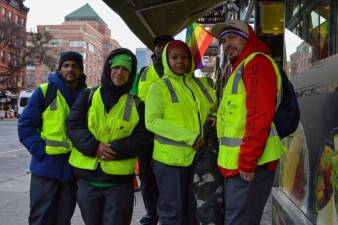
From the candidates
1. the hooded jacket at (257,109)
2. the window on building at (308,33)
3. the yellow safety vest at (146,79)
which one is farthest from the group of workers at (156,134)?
the yellow safety vest at (146,79)

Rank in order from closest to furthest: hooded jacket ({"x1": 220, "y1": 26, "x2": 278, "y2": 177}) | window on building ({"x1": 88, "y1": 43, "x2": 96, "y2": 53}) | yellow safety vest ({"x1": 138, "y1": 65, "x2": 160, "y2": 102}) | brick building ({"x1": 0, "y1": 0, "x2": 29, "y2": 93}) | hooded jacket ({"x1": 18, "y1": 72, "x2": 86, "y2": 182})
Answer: hooded jacket ({"x1": 220, "y1": 26, "x2": 278, "y2": 177}) → hooded jacket ({"x1": 18, "y1": 72, "x2": 86, "y2": 182}) → yellow safety vest ({"x1": 138, "y1": 65, "x2": 160, "y2": 102}) → brick building ({"x1": 0, "y1": 0, "x2": 29, "y2": 93}) → window on building ({"x1": 88, "y1": 43, "x2": 96, "y2": 53})

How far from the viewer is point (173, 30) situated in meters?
9.08

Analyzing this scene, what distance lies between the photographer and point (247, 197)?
3100mm

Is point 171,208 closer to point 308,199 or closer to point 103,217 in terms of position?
point 103,217

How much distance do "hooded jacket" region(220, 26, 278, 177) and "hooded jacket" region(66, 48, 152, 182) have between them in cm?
104

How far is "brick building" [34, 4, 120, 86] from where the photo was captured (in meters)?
122

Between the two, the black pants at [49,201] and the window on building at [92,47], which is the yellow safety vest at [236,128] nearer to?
the black pants at [49,201]

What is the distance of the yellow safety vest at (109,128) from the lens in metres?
3.76

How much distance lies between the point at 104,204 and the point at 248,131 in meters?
1.45

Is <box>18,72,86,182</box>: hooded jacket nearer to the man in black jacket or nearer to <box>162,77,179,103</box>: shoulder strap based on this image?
the man in black jacket

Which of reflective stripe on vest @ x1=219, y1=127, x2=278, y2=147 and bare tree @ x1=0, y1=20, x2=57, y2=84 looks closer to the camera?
reflective stripe on vest @ x1=219, y1=127, x2=278, y2=147

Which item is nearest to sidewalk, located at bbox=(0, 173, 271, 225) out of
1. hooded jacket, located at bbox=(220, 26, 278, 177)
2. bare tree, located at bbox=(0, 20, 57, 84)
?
hooded jacket, located at bbox=(220, 26, 278, 177)

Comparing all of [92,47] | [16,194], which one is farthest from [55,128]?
[92,47]

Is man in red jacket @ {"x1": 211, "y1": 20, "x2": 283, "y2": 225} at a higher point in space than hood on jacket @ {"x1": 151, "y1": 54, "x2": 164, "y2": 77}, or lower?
lower
